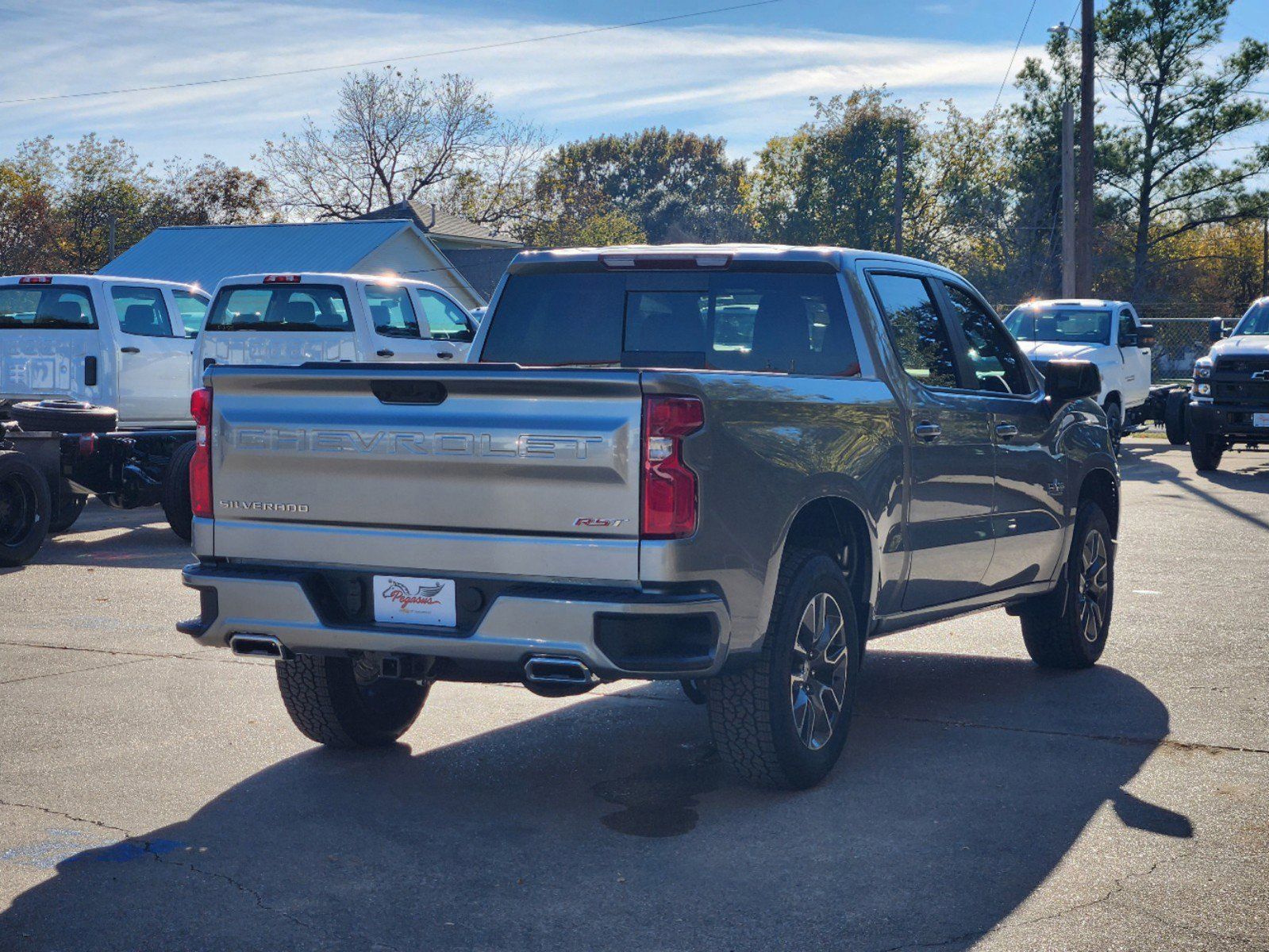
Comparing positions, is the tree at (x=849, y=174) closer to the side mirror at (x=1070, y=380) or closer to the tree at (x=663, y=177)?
the tree at (x=663, y=177)

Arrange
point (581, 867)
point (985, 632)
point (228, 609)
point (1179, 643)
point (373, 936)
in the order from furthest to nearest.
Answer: point (985, 632)
point (1179, 643)
point (228, 609)
point (581, 867)
point (373, 936)

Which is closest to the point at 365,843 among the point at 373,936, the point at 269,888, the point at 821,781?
the point at 269,888

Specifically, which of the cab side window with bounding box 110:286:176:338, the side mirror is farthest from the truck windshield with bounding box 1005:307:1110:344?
the side mirror

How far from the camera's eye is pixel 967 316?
717 cm

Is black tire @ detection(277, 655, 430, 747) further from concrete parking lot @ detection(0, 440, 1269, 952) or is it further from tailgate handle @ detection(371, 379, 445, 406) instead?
tailgate handle @ detection(371, 379, 445, 406)

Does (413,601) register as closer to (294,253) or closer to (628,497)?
(628,497)

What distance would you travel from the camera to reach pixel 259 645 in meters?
5.29

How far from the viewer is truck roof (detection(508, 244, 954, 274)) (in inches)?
243

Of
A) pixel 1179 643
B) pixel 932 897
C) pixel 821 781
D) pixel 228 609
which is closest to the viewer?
pixel 932 897

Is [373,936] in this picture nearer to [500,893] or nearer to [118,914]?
[500,893]

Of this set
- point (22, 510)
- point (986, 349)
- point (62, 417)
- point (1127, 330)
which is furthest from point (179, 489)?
point (1127, 330)

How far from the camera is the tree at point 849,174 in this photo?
76.4 m

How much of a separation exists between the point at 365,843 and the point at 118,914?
2.90 feet

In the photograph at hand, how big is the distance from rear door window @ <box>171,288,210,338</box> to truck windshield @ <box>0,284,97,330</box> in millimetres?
1360
